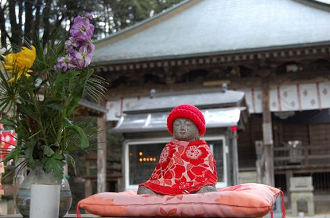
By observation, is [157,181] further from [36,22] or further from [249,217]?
[36,22]

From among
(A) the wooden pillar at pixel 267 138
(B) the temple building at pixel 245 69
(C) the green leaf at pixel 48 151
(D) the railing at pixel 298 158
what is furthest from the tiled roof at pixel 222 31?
(C) the green leaf at pixel 48 151

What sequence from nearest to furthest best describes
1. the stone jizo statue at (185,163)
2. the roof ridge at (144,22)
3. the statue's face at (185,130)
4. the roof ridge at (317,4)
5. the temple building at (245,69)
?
1. the stone jizo statue at (185,163)
2. the statue's face at (185,130)
3. the temple building at (245,69)
4. the roof ridge at (317,4)
5. the roof ridge at (144,22)

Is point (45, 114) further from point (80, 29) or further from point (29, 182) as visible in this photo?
point (80, 29)

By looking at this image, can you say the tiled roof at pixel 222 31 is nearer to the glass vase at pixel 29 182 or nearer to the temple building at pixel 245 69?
the temple building at pixel 245 69

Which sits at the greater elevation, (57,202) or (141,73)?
(141,73)

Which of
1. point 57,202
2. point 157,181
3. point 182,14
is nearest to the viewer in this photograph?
point 57,202

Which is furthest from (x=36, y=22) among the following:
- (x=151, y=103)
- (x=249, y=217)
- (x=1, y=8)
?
(x=249, y=217)

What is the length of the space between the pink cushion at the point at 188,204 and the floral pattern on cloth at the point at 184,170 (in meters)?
0.39

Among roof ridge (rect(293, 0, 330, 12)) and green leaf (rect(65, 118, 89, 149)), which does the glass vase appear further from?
roof ridge (rect(293, 0, 330, 12))

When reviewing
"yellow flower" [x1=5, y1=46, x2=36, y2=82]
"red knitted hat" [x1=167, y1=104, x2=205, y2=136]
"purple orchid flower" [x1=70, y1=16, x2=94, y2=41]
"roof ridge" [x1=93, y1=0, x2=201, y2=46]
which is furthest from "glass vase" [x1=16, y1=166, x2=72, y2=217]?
"roof ridge" [x1=93, y1=0, x2=201, y2=46]

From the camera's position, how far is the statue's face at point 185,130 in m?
3.58

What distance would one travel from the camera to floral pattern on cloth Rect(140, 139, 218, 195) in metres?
3.27

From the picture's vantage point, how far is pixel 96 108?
9820mm

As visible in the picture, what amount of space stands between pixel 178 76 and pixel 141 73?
3.16 feet
